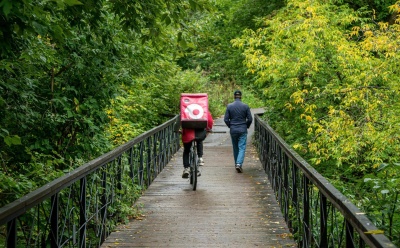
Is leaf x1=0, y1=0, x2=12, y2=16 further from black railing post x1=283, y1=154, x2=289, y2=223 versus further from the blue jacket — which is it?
the blue jacket

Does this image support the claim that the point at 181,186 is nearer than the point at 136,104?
Yes

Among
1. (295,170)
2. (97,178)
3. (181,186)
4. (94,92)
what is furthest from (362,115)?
(97,178)

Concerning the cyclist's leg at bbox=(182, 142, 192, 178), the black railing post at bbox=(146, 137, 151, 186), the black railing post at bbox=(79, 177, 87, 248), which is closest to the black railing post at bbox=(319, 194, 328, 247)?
the black railing post at bbox=(79, 177, 87, 248)

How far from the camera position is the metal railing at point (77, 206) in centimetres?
419

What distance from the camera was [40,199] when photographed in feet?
14.0

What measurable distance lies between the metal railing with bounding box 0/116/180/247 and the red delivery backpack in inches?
33.8

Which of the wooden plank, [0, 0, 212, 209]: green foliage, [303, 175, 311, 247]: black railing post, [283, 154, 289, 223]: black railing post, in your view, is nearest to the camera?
[303, 175, 311, 247]: black railing post

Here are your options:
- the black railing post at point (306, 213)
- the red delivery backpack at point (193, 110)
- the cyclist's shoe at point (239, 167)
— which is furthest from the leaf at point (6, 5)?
the cyclist's shoe at point (239, 167)

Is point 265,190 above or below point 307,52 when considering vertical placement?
below

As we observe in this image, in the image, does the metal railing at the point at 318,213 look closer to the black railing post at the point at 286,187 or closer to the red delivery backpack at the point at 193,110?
the black railing post at the point at 286,187

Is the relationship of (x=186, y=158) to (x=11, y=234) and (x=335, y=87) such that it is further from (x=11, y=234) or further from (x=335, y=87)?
(x=11, y=234)

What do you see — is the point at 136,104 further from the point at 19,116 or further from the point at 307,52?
the point at 19,116

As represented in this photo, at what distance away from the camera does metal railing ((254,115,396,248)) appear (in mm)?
3557

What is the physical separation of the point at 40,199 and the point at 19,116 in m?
3.22
